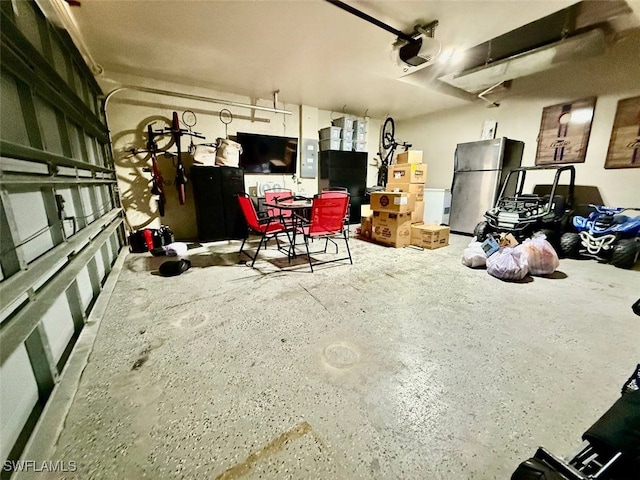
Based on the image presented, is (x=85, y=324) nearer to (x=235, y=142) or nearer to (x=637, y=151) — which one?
(x=235, y=142)

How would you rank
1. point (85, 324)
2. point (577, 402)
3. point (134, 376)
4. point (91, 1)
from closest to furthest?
point (577, 402)
point (134, 376)
point (85, 324)
point (91, 1)

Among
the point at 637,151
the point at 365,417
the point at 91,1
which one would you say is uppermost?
the point at 91,1

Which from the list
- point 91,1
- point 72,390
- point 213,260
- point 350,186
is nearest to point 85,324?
point 72,390

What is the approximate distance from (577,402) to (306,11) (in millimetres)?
3669

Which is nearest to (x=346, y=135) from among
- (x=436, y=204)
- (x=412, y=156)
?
(x=412, y=156)

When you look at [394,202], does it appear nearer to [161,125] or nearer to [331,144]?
[331,144]

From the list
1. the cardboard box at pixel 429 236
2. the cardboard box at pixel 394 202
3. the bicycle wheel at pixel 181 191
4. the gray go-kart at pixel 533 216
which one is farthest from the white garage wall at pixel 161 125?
the gray go-kart at pixel 533 216

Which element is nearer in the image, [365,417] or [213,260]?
[365,417]

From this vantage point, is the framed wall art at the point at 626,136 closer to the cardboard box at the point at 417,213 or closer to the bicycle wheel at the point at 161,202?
the cardboard box at the point at 417,213

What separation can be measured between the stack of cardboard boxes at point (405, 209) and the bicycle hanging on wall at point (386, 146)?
2.66 meters

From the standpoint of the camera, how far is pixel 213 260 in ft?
11.4

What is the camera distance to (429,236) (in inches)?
160

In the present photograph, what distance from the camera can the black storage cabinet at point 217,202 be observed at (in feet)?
14.0

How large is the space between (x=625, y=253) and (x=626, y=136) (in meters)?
2.06
